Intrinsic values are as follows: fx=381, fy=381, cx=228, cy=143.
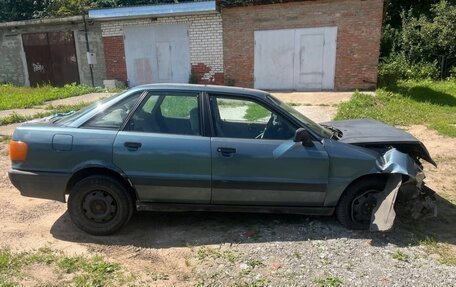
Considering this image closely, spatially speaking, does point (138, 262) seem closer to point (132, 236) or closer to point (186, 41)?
point (132, 236)

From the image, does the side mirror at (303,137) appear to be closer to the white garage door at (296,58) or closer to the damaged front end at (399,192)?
the damaged front end at (399,192)

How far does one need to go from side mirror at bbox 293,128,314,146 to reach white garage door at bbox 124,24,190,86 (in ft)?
40.6

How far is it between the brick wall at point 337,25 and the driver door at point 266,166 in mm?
10583

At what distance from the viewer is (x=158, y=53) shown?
15742mm

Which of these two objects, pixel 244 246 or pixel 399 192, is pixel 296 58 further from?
pixel 244 246

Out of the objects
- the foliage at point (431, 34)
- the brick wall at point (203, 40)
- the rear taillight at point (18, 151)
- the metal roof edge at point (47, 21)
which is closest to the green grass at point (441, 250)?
the rear taillight at point (18, 151)

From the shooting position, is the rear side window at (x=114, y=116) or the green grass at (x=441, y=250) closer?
the green grass at (x=441, y=250)

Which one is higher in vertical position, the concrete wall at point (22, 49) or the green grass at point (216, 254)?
the concrete wall at point (22, 49)

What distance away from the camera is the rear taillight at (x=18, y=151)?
12.4 ft

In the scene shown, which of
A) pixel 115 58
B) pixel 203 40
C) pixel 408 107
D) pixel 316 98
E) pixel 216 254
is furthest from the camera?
pixel 115 58

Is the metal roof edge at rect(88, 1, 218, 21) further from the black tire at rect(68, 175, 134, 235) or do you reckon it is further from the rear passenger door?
the black tire at rect(68, 175, 134, 235)

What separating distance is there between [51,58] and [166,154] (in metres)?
16.8

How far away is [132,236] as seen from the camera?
3.91 meters

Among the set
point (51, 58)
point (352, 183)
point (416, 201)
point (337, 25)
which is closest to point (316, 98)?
point (337, 25)
